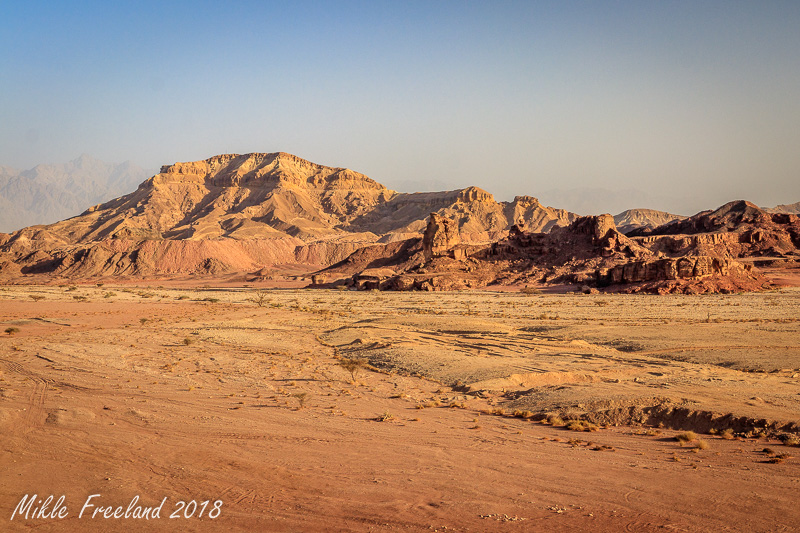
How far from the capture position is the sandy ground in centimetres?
728

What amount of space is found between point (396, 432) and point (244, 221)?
431 ft

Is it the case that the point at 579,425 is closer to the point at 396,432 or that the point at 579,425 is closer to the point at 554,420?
the point at 554,420

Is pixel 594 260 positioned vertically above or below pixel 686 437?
above

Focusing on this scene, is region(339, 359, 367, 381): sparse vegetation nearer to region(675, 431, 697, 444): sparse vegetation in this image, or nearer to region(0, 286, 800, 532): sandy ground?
region(0, 286, 800, 532): sandy ground

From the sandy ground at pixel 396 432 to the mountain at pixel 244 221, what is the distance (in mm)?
77066

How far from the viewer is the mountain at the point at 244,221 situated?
320ft

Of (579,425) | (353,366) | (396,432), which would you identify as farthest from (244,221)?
(579,425)

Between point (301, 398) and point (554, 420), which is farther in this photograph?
point (301, 398)

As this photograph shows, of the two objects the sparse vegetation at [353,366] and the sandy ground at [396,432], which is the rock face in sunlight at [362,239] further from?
the sparse vegetation at [353,366]

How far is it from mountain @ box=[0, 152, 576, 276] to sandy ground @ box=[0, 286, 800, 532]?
253 feet

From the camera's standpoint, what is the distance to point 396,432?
11227 millimetres

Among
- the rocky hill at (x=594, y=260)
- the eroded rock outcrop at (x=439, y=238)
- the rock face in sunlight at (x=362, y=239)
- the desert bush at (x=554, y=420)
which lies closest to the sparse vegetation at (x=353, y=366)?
the desert bush at (x=554, y=420)

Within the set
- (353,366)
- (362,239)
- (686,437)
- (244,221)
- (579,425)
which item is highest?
(244,221)

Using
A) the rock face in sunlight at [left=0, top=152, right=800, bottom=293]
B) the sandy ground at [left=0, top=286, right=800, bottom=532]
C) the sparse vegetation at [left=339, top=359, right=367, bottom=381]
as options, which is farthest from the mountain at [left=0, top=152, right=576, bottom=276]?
the sparse vegetation at [left=339, top=359, right=367, bottom=381]
